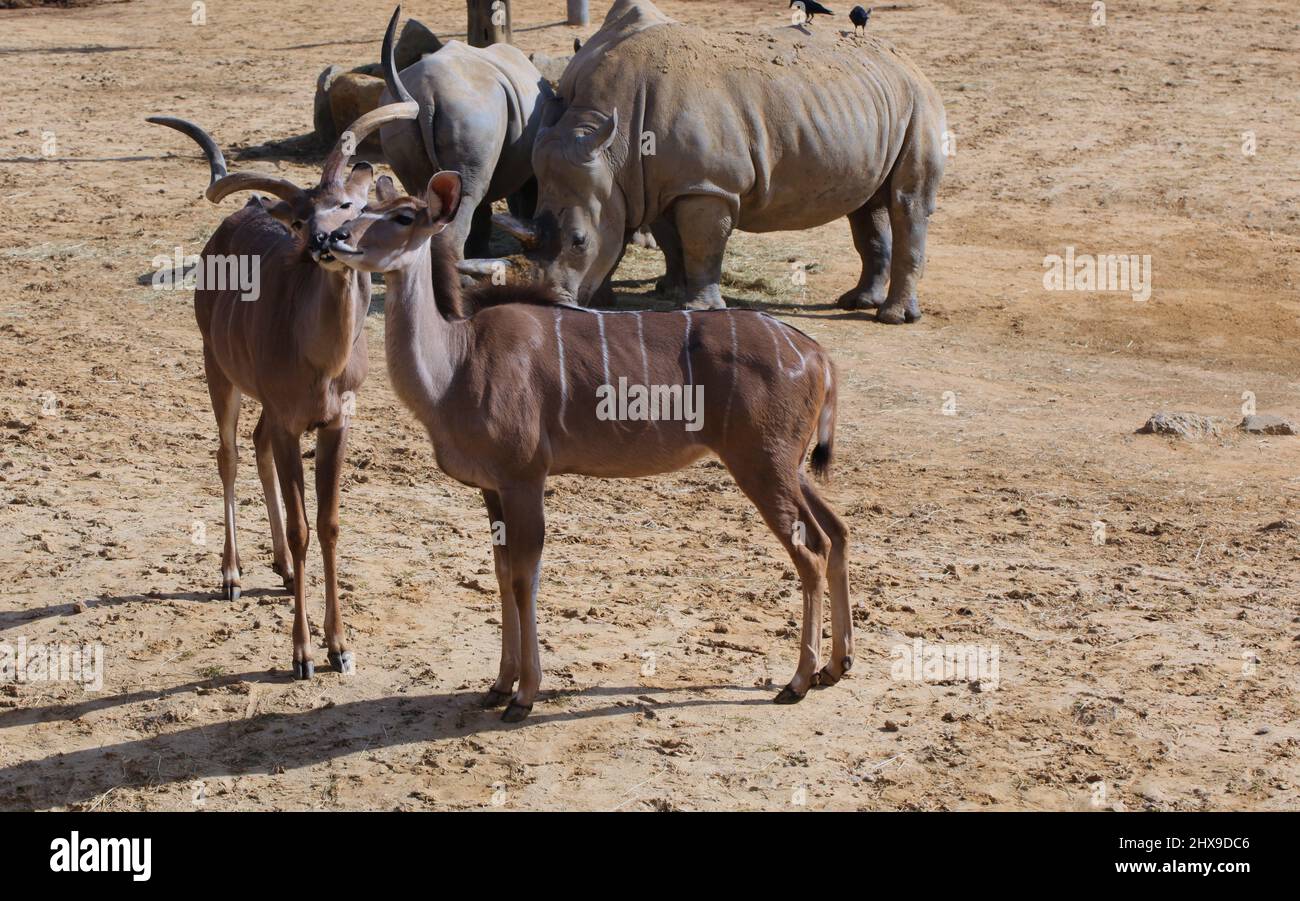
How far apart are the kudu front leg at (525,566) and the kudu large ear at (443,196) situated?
40.3 inches

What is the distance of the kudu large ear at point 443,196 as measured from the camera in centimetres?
562

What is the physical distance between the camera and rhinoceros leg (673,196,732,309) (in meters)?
11.9

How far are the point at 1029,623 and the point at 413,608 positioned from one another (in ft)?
8.96

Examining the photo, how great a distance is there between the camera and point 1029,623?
7.14m

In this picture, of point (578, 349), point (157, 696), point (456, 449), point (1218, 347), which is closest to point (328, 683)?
point (157, 696)

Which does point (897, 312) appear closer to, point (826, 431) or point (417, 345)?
point (826, 431)

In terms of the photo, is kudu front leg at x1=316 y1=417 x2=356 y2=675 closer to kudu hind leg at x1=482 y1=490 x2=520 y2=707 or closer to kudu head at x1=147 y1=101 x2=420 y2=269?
kudu hind leg at x1=482 y1=490 x2=520 y2=707

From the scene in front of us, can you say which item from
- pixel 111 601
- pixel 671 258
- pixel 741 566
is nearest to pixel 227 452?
pixel 111 601

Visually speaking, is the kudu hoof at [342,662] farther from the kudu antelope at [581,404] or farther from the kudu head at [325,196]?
the kudu head at [325,196]

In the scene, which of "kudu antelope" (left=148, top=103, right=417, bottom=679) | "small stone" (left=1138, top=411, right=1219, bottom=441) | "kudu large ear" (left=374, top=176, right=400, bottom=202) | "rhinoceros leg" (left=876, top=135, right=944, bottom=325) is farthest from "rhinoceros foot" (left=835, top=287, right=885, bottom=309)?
"kudu large ear" (left=374, top=176, right=400, bottom=202)

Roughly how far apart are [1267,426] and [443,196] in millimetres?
6295

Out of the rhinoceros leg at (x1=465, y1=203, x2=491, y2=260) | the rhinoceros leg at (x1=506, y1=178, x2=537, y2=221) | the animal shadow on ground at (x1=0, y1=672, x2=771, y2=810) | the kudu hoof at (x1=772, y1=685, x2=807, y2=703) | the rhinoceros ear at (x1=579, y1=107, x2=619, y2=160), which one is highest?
the rhinoceros ear at (x1=579, y1=107, x2=619, y2=160)

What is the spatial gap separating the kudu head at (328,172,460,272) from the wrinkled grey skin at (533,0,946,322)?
5665 mm

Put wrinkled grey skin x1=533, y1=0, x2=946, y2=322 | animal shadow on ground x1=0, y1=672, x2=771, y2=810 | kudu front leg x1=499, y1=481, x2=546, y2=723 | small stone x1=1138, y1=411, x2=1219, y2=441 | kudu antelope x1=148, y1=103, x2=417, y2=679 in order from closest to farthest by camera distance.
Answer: animal shadow on ground x1=0, y1=672, x2=771, y2=810 < kudu front leg x1=499, y1=481, x2=546, y2=723 < kudu antelope x1=148, y1=103, x2=417, y2=679 < small stone x1=1138, y1=411, x2=1219, y2=441 < wrinkled grey skin x1=533, y1=0, x2=946, y2=322
